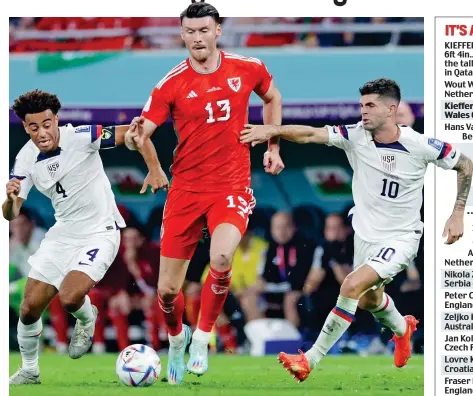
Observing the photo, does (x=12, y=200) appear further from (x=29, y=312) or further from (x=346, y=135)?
(x=346, y=135)

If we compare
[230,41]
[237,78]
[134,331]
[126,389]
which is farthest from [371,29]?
[126,389]

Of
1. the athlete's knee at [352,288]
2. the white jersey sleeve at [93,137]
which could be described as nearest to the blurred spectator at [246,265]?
the white jersey sleeve at [93,137]

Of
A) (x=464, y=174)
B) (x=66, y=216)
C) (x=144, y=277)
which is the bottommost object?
(x=144, y=277)

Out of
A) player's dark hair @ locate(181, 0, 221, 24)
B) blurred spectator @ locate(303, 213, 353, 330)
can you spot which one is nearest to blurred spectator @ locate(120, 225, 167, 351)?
blurred spectator @ locate(303, 213, 353, 330)

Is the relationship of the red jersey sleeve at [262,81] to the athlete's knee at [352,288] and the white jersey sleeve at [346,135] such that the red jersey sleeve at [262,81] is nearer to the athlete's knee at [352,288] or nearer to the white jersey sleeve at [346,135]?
the white jersey sleeve at [346,135]

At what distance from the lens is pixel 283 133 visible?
1032 cm

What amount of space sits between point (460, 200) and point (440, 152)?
17.9 inches

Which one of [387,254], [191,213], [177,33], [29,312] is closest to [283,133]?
[191,213]

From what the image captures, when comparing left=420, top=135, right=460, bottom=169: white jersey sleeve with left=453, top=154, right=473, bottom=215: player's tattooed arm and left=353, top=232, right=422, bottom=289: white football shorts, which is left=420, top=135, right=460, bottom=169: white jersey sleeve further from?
left=353, top=232, right=422, bottom=289: white football shorts

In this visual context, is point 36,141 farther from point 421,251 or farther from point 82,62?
point 421,251

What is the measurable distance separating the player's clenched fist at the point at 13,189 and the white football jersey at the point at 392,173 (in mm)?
2717

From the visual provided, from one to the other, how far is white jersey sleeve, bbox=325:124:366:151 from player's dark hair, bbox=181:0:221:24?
4.66 ft

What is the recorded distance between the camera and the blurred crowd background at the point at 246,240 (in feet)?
43.4

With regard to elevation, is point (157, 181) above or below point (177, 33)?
below
